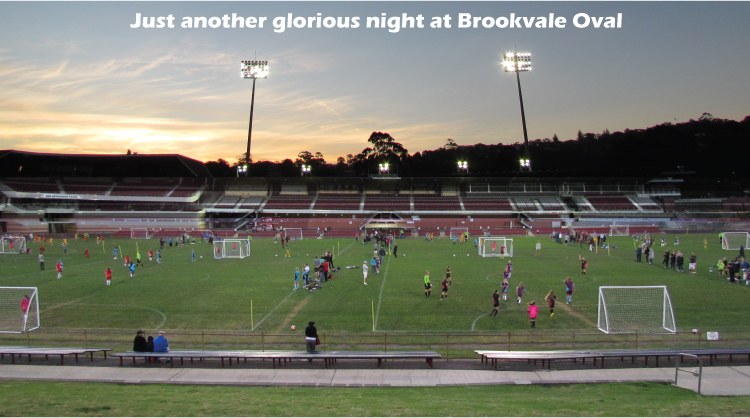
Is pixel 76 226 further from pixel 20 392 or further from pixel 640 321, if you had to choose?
pixel 640 321

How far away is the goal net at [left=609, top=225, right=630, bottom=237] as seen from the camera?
55.4m

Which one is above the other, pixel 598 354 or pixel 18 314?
pixel 598 354

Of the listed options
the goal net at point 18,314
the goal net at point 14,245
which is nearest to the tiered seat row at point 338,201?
the goal net at point 14,245

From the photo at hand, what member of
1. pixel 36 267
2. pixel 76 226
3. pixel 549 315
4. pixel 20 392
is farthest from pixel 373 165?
pixel 20 392

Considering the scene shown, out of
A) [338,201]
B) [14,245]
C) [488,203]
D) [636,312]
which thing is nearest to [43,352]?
[636,312]

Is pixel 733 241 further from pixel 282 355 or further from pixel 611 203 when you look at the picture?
pixel 282 355

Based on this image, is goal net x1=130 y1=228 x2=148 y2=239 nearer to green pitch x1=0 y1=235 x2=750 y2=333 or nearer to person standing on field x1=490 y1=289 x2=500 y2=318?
green pitch x1=0 y1=235 x2=750 y2=333

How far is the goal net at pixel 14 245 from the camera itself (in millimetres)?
40131

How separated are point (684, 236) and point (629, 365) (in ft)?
151

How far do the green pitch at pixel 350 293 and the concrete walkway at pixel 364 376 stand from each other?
3825mm

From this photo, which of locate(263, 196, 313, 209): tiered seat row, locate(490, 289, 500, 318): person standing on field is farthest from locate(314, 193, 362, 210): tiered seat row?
locate(490, 289, 500, 318): person standing on field

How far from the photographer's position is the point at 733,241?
39.6m

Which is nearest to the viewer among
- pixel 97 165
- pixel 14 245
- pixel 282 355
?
pixel 282 355

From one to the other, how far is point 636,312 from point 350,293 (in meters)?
11.8
